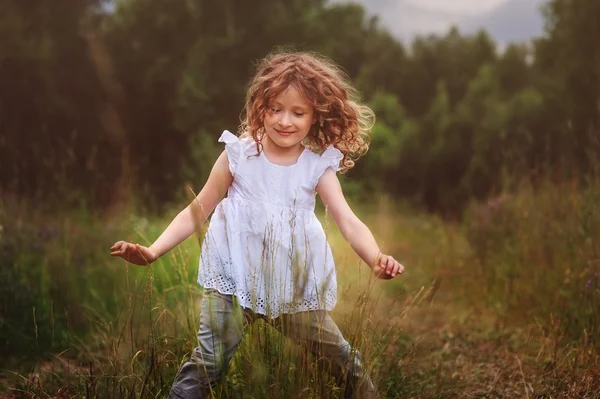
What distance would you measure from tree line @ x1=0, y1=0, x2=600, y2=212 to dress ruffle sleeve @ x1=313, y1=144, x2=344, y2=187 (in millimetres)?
6343

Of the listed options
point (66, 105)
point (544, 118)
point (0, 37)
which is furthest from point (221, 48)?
point (544, 118)

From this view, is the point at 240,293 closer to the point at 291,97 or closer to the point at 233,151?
the point at 233,151

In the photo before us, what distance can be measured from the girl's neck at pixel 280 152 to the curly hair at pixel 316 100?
0.12 ft

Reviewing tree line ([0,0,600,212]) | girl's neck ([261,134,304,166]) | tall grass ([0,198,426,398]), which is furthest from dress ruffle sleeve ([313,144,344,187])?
tree line ([0,0,600,212])

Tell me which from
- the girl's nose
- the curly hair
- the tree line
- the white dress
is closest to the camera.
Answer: the white dress

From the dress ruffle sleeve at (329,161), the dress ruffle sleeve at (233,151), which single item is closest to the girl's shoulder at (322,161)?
the dress ruffle sleeve at (329,161)

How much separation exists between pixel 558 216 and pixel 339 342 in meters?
3.09

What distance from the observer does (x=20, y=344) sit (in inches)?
158

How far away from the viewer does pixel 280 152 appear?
2848 millimetres

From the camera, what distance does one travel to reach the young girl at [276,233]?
252cm

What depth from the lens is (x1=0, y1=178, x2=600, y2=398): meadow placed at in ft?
8.66

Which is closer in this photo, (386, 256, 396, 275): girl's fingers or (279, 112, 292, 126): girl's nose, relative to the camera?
(386, 256, 396, 275): girl's fingers

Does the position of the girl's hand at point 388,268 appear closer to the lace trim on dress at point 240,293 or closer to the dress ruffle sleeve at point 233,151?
the lace trim on dress at point 240,293

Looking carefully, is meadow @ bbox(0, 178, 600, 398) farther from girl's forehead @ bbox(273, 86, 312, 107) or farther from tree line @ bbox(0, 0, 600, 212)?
tree line @ bbox(0, 0, 600, 212)
